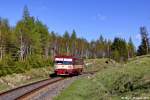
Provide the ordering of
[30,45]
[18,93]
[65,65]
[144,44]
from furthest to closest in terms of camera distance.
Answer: [144,44], [30,45], [65,65], [18,93]

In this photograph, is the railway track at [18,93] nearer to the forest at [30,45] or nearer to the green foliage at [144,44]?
the forest at [30,45]

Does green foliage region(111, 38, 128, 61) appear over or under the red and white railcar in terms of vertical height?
over


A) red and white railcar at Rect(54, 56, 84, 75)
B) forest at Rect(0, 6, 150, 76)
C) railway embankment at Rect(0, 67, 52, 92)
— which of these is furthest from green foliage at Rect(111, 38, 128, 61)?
red and white railcar at Rect(54, 56, 84, 75)

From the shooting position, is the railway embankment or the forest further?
the forest

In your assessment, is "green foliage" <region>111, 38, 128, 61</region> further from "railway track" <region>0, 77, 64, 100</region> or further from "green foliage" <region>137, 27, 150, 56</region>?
"railway track" <region>0, 77, 64, 100</region>

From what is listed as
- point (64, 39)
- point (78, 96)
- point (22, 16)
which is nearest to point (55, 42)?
point (64, 39)

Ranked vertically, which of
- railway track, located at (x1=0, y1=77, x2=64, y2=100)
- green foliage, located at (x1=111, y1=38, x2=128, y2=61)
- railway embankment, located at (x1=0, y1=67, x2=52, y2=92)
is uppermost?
green foliage, located at (x1=111, y1=38, x2=128, y2=61)

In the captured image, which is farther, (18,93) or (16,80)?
(16,80)

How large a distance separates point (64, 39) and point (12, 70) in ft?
416

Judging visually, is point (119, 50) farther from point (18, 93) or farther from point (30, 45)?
point (18, 93)

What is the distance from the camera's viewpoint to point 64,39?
17300 centimetres

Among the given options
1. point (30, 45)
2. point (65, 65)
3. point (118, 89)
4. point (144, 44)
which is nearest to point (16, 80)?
point (65, 65)

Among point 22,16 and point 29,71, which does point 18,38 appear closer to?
point 22,16

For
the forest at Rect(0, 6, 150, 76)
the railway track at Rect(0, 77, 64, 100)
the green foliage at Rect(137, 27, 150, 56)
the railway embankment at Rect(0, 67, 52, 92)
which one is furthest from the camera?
the green foliage at Rect(137, 27, 150, 56)
